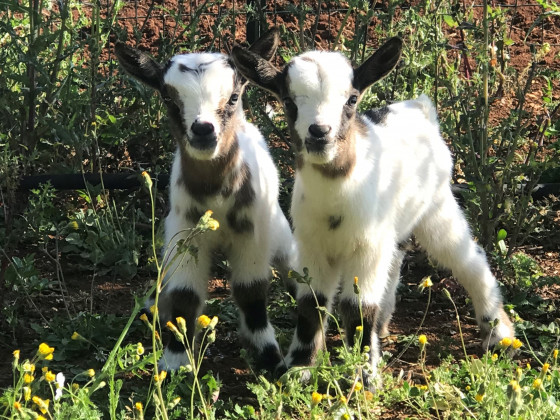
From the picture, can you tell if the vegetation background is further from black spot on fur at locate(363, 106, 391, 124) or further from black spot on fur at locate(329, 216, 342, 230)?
black spot on fur at locate(329, 216, 342, 230)

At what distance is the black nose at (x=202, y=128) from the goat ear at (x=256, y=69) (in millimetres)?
374

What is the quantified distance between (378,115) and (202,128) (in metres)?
1.12

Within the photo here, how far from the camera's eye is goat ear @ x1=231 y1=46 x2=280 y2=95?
15.7 ft

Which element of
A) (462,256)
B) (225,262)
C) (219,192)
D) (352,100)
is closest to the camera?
(352,100)

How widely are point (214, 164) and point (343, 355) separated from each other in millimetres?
1248

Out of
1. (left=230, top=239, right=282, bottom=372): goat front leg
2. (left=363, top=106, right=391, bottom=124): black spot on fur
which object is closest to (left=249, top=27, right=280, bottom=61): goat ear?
(left=363, top=106, right=391, bottom=124): black spot on fur

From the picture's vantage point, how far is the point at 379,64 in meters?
4.83

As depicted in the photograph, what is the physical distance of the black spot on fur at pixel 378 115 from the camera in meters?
5.23

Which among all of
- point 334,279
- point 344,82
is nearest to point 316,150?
point 344,82

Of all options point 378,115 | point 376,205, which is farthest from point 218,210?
point 378,115

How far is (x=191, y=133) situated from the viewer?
4.64m

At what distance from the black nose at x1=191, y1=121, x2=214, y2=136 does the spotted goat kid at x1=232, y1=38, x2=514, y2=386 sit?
1.23 feet

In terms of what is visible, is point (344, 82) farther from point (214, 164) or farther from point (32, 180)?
point (32, 180)

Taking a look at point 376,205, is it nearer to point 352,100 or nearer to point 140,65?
point 352,100
